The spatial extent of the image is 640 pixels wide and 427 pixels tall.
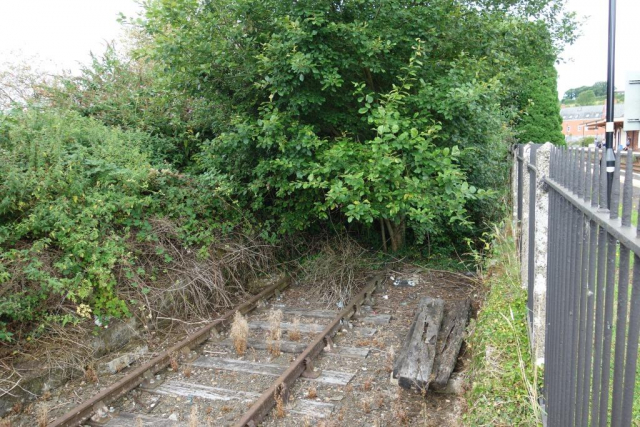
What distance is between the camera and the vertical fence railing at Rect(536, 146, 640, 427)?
140 cm

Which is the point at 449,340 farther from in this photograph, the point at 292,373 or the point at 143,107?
the point at 143,107

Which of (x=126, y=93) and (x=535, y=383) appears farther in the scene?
(x=126, y=93)

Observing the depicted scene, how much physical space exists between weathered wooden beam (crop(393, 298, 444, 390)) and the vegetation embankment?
1.36 metres

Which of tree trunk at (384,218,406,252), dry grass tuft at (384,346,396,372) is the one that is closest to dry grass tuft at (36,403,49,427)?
dry grass tuft at (384,346,396,372)

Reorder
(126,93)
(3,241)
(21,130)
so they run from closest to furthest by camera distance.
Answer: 1. (3,241)
2. (21,130)
3. (126,93)

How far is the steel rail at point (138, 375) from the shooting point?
454cm

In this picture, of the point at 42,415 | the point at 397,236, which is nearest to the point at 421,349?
the point at 42,415

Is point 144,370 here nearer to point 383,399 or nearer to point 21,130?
point 383,399

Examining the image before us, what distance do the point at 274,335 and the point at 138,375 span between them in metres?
1.78

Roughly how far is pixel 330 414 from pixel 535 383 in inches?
79.8

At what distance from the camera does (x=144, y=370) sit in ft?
17.9

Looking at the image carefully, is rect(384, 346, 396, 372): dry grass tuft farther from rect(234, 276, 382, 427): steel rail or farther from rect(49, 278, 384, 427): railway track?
rect(234, 276, 382, 427): steel rail

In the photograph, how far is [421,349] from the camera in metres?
5.53

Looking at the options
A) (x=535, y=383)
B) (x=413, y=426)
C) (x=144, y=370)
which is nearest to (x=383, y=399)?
(x=413, y=426)
